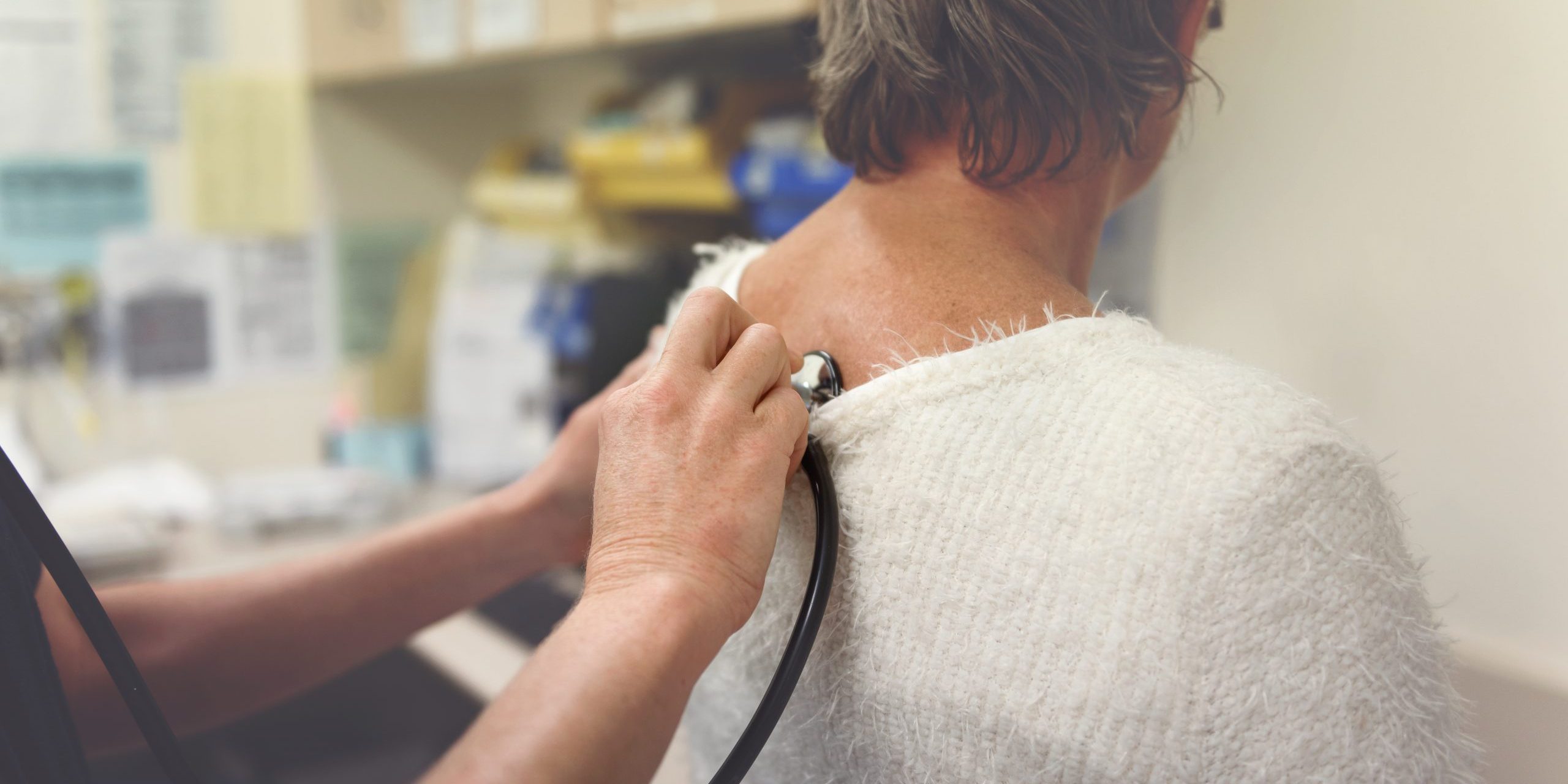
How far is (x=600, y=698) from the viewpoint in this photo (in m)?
0.36

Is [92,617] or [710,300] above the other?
[710,300]

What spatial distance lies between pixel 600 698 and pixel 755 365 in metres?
0.16

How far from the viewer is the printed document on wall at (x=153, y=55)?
6.09 feet

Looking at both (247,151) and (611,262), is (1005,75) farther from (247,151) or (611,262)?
(247,151)

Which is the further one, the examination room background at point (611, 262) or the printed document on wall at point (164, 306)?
the printed document on wall at point (164, 306)

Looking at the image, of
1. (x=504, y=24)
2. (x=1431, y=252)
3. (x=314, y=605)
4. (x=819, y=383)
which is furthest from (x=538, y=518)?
(x=504, y=24)

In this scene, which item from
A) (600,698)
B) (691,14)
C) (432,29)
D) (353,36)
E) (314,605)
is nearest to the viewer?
(600,698)

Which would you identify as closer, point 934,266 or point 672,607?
point 672,607

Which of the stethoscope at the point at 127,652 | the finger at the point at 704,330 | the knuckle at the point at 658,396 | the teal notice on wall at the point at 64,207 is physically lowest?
the teal notice on wall at the point at 64,207

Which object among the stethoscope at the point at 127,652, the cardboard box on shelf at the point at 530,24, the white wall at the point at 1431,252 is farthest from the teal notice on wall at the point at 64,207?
the white wall at the point at 1431,252

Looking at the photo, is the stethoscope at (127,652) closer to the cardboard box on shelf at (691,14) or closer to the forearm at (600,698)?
the forearm at (600,698)

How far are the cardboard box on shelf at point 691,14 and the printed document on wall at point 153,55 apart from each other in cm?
99

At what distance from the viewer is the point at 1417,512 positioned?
44 cm

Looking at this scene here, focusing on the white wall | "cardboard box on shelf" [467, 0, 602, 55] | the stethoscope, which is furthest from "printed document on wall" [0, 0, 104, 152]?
the white wall
